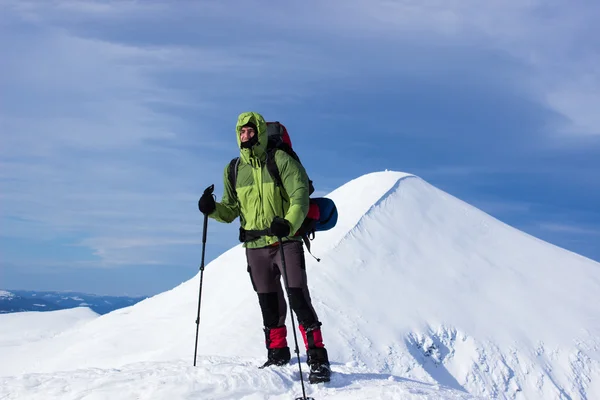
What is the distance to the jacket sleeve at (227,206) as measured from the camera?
7609 mm

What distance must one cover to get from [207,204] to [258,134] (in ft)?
3.70

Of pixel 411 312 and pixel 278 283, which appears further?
pixel 411 312

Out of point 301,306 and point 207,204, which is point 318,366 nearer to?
point 301,306

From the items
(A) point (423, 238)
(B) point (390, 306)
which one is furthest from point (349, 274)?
(A) point (423, 238)

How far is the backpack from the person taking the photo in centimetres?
728

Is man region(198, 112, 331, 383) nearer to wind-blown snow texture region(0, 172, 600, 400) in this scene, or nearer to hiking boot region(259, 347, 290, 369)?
hiking boot region(259, 347, 290, 369)

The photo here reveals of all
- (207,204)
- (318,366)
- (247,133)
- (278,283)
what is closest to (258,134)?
(247,133)

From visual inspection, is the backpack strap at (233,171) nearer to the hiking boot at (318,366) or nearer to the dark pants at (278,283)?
the dark pants at (278,283)

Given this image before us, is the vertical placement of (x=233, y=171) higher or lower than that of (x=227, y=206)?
higher

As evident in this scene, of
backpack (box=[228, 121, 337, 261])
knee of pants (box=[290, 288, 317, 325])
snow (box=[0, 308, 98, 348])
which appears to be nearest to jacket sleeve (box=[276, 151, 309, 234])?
backpack (box=[228, 121, 337, 261])

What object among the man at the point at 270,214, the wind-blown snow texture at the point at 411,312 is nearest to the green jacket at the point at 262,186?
the man at the point at 270,214

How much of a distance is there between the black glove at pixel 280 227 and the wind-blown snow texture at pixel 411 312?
8.52 metres

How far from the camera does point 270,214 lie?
718cm

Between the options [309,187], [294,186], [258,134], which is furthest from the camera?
[309,187]
